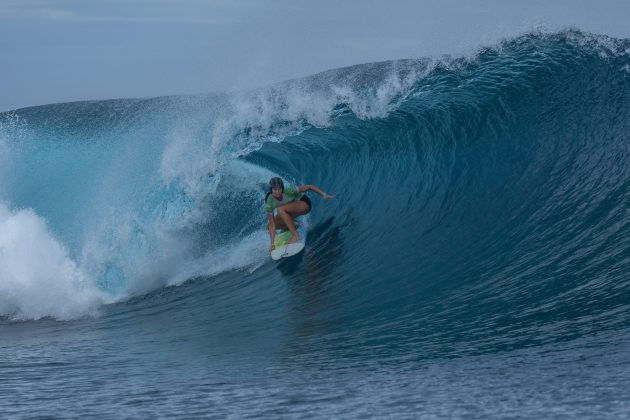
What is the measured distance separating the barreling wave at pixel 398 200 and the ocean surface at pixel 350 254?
33 millimetres

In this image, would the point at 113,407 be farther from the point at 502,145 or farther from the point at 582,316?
the point at 502,145

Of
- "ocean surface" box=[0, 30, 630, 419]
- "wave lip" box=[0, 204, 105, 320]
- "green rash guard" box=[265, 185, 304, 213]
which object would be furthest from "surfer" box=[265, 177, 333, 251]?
"wave lip" box=[0, 204, 105, 320]

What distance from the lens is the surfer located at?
9.08 m

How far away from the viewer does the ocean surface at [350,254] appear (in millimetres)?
4746

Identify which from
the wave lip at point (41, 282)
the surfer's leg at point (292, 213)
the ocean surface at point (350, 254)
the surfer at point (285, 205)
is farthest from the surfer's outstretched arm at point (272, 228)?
the wave lip at point (41, 282)

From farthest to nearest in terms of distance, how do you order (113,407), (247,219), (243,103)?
(243,103), (247,219), (113,407)

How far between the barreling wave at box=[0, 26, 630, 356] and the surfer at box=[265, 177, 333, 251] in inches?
16.2

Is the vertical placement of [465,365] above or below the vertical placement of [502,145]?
below

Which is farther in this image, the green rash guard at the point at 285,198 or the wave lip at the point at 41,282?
the green rash guard at the point at 285,198

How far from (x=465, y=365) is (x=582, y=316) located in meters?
1.23

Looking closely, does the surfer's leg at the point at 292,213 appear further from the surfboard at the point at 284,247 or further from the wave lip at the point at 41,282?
the wave lip at the point at 41,282

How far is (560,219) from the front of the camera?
27.1 ft

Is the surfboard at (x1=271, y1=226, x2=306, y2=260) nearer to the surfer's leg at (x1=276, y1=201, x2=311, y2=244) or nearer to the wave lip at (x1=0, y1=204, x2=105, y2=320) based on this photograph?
the surfer's leg at (x1=276, y1=201, x2=311, y2=244)

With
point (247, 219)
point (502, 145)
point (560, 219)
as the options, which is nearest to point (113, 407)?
point (560, 219)
